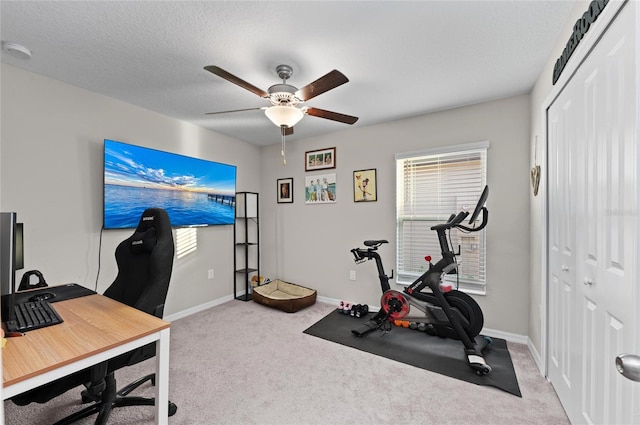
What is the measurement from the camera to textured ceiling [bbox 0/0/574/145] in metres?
1.66

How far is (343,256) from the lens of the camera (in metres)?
3.82

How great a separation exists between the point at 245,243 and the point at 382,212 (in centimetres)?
197

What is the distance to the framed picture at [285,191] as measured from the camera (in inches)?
168

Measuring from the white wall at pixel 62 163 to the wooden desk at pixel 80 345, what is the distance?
3.77 feet

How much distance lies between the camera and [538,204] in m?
2.35

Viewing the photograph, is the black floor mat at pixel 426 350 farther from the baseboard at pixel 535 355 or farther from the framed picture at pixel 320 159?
the framed picture at pixel 320 159

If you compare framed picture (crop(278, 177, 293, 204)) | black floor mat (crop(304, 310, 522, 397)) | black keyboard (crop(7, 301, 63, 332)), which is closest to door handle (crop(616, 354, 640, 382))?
black floor mat (crop(304, 310, 522, 397))

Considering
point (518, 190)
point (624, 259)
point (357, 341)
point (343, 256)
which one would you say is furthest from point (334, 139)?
point (624, 259)

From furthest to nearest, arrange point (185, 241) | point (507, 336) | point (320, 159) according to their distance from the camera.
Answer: point (320, 159) < point (185, 241) < point (507, 336)

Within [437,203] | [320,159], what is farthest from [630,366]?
[320,159]

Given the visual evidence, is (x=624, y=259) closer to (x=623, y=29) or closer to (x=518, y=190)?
(x=623, y=29)

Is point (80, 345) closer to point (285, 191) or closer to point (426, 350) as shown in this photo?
point (426, 350)

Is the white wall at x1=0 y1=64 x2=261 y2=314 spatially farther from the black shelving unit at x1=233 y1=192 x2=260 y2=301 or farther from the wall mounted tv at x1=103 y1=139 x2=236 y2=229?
the black shelving unit at x1=233 y1=192 x2=260 y2=301

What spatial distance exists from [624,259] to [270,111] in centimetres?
211
